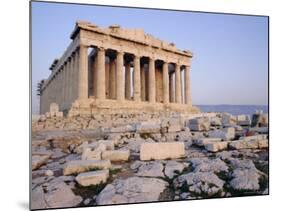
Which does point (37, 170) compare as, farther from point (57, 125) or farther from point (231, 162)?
point (231, 162)

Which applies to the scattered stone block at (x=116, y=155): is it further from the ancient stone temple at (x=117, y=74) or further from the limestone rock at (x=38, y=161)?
the ancient stone temple at (x=117, y=74)

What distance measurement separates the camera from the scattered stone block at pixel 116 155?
236 inches

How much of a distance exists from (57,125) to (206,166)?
2.78 m

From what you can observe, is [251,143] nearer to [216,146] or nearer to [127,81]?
[216,146]

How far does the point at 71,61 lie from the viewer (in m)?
7.56

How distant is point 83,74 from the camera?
26.2 feet

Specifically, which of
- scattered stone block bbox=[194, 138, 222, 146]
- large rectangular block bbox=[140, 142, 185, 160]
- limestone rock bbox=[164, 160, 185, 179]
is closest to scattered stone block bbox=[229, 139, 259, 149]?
scattered stone block bbox=[194, 138, 222, 146]

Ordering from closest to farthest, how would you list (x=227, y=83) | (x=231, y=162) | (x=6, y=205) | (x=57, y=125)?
(x=6, y=205)
(x=57, y=125)
(x=231, y=162)
(x=227, y=83)

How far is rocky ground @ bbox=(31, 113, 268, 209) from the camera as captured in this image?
5.52m

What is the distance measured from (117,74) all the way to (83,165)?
10.7ft

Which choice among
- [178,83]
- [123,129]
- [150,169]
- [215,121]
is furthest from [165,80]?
[150,169]

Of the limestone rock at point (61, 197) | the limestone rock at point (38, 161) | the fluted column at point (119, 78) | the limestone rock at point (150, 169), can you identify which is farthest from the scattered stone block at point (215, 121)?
the limestone rock at point (38, 161)

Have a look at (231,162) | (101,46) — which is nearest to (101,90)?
Result: (101,46)

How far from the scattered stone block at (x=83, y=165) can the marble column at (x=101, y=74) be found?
263cm
